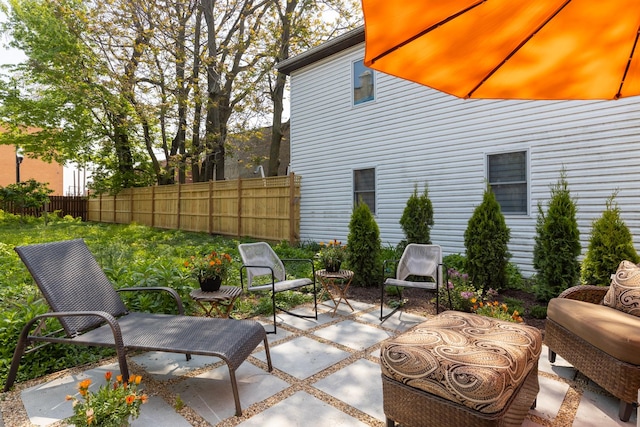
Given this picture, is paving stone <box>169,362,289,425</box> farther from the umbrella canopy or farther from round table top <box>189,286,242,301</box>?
the umbrella canopy

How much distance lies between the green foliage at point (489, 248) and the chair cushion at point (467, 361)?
3108mm

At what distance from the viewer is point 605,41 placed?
191cm

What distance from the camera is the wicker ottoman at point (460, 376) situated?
5.48ft

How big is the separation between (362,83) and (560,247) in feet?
19.9

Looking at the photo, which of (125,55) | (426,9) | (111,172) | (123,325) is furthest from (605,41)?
(111,172)

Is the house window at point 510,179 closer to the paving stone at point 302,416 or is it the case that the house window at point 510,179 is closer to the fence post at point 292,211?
the fence post at point 292,211

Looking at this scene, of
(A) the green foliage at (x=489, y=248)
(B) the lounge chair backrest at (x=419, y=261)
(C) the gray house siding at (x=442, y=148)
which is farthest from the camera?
(C) the gray house siding at (x=442, y=148)

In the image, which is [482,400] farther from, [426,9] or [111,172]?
[111,172]

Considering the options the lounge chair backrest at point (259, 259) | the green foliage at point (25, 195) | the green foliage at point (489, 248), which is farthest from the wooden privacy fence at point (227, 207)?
the green foliage at point (489, 248)

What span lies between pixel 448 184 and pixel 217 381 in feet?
20.0

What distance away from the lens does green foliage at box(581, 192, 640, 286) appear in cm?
387

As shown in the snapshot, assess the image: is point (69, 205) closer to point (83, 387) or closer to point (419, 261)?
point (419, 261)

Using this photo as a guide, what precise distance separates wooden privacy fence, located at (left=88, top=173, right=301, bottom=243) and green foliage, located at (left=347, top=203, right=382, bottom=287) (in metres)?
4.13

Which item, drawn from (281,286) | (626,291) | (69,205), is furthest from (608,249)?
(69,205)
